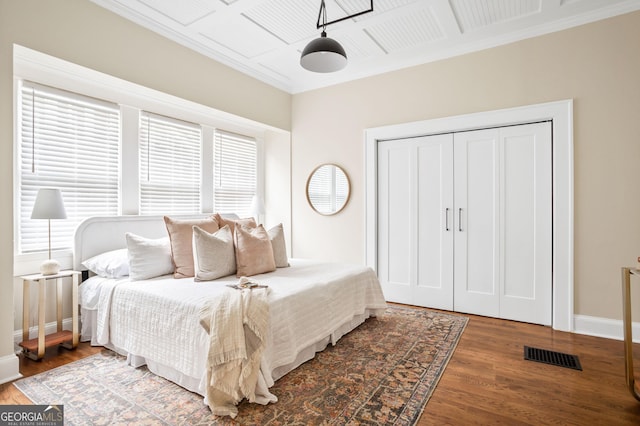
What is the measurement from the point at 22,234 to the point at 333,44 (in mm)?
2999

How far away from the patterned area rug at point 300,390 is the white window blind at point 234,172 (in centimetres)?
242

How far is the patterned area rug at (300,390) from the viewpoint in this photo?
1854mm

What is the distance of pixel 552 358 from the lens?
8.48 ft

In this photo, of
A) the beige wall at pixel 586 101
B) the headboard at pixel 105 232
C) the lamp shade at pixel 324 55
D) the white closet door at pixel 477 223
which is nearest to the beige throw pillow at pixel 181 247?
the headboard at pixel 105 232

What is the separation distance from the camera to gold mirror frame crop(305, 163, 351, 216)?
4.49 m

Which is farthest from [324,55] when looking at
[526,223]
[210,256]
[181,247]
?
[526,223]

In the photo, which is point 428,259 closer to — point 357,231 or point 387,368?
point 357,231

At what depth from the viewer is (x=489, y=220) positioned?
3574 millimetres

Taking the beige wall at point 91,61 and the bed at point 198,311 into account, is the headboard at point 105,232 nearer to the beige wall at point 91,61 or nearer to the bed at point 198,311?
the bed at point 198,311

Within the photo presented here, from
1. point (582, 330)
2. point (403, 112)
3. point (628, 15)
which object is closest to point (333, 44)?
point (403, 112)

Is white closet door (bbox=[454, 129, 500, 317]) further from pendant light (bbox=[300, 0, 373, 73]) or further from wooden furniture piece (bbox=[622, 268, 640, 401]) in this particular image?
pendant light (bbox=[300, 0, 373, 73])

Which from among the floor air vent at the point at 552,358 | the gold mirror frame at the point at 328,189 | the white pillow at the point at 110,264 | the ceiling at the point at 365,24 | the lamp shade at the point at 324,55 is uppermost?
the ceiling at the point at 365,24

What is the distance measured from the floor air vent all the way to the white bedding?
1.41 metres

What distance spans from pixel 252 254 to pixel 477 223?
2.43 m
